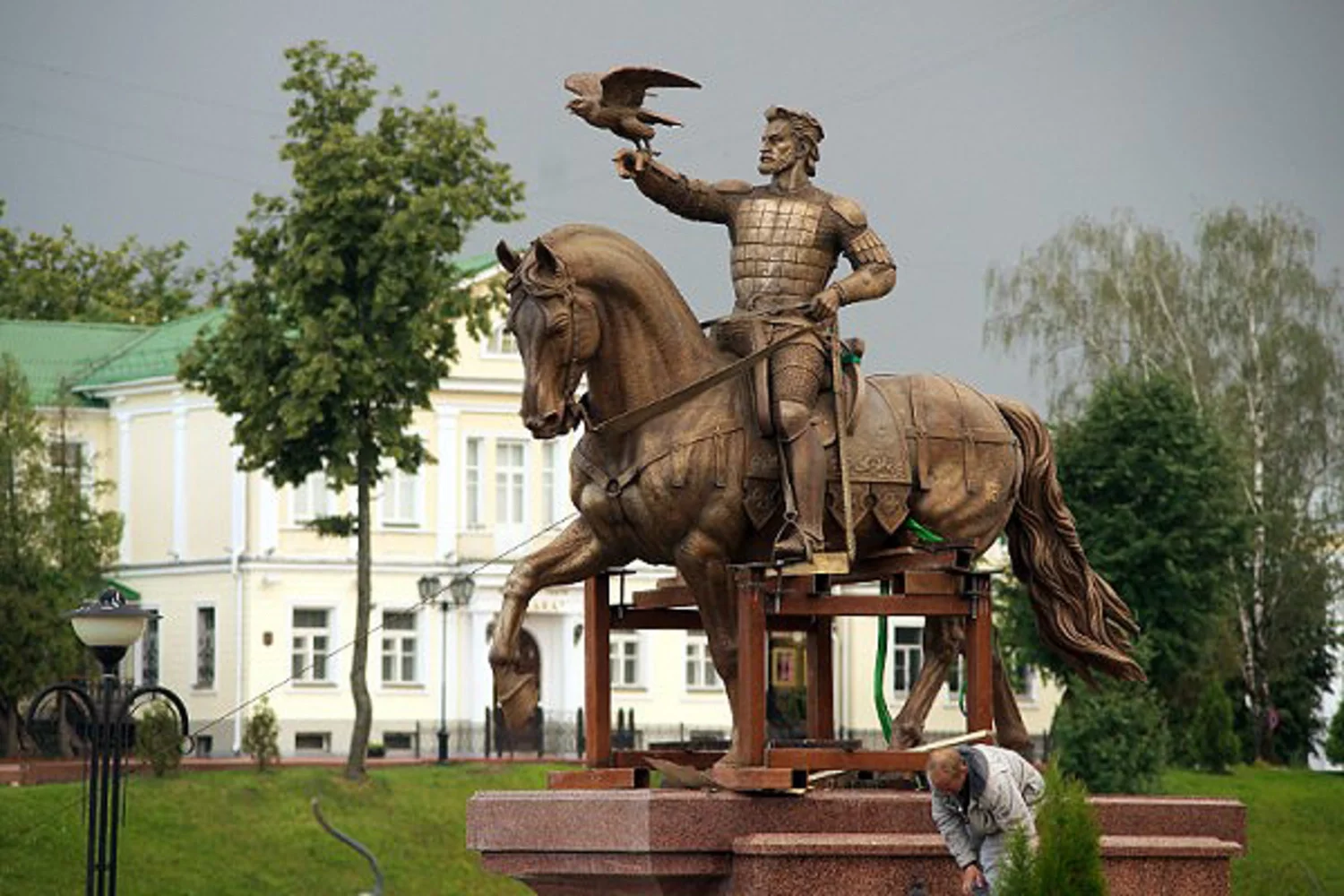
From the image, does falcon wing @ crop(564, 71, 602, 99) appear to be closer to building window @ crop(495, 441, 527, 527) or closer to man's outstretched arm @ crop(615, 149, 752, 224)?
man's outstretched arm @ crop(615, 149, 752, 224)

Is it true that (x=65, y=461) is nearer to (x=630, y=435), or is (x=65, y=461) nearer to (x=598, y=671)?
(x=598, y=671)

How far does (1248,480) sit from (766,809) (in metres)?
46.4

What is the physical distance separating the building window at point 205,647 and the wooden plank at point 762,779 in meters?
47.3

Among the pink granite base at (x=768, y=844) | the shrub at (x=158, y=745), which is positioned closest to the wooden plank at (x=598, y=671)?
the pink granite base at (x=768, y=844)

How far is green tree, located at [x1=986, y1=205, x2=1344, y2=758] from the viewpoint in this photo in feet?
199

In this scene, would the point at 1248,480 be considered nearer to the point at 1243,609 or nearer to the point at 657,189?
the point at 1243,609

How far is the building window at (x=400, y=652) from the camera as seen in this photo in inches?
2491

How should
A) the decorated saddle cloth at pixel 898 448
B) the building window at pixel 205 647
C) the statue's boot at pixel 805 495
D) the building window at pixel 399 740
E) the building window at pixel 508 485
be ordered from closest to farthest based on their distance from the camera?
the statue's boot at pixel 805 495
the decorated saddle cloth at pixel 898 448
the building window at pixel 399 740
the building window at pixel 205 647
the building window at pixel 508 485

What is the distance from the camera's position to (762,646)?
51.4ft

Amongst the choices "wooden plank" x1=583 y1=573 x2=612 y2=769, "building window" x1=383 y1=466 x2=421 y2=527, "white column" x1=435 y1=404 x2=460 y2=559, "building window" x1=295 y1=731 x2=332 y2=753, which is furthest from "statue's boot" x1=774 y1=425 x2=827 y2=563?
"white column" x1=435 y1=404 x2=460 y2=559

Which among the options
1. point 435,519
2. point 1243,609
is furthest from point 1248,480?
point 435,519

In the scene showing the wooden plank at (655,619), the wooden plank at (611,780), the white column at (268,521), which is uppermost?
the white column at (268,521)

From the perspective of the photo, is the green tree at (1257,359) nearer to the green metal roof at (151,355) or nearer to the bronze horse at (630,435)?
the green metal roof at (151,355)

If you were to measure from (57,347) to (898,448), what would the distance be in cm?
5184
